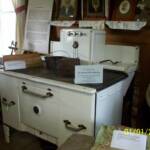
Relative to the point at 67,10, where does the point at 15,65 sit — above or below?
below

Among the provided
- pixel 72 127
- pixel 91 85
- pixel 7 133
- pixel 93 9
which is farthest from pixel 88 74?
pixel 7 133

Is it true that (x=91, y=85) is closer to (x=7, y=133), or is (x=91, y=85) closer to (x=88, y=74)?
(x=88, y=74)

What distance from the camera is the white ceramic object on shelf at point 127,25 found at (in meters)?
1.63

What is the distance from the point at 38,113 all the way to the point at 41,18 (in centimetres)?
121

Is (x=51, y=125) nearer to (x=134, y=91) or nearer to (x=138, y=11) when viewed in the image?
(x=134, y=91)

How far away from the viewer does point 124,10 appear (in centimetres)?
Result: 175

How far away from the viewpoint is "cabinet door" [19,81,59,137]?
1.41 m

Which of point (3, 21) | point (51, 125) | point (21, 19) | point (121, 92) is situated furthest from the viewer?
point (3, 21)

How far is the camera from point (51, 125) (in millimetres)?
1458

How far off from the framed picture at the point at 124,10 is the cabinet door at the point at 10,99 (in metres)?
0.97

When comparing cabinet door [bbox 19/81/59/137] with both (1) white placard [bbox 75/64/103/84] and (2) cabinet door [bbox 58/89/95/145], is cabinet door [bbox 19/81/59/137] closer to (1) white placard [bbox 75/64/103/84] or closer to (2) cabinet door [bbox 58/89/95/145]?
(2) cabinet door [bbox 58/89/95/145]

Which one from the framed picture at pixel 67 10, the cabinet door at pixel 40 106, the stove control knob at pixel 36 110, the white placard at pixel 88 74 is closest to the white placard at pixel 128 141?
the white placard at pixel 88 74

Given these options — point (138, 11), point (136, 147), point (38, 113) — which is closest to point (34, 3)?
point (138, 11)

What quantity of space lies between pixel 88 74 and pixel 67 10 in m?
1.04
